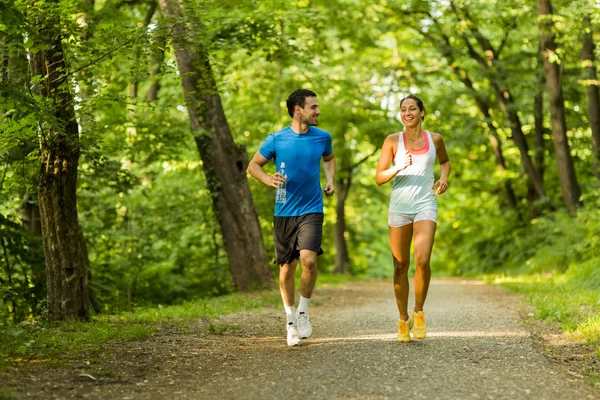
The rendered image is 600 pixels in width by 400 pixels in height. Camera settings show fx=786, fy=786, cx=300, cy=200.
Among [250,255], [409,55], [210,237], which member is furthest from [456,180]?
[250,255]

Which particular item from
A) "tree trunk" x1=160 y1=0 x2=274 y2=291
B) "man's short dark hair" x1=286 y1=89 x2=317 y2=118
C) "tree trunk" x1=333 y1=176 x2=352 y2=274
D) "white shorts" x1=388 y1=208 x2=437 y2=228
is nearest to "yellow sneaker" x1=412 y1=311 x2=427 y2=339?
"white shorts" x1=388 y1=208 x2=437 y2=228

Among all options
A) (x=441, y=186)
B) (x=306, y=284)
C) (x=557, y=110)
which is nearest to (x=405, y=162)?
(x=441, y=186)

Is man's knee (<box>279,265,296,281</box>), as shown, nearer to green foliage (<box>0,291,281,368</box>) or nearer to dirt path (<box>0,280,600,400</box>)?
dirt path (<box>0,280,600,400</box>)

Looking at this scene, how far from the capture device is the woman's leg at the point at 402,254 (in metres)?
7.12

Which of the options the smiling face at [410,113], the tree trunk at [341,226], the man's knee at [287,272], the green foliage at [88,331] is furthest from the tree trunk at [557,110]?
the man's knee at [287,272]

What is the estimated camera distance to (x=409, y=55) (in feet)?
81.8

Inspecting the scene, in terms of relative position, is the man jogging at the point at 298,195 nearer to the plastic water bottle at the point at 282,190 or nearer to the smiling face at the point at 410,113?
the plastic water bottle at the point at 282,190

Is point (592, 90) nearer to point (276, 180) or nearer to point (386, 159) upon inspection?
point (386, 159)

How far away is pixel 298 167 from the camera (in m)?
7.08

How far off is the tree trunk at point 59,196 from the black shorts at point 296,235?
2.51 meters

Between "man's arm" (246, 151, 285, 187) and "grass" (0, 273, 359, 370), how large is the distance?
188 centimetres

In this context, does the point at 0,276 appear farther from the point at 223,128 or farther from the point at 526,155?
the point at 526,155

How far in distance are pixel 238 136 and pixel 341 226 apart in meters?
9.37

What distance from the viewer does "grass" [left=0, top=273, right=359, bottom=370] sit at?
20.6ft
